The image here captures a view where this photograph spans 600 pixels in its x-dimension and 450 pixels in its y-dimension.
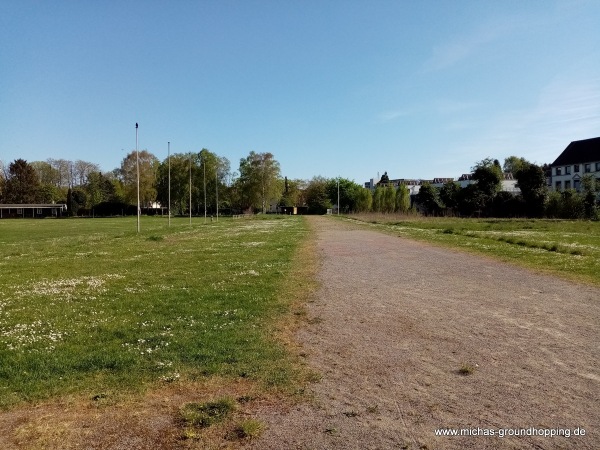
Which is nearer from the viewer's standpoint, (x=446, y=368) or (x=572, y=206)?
(x=446, y=368)

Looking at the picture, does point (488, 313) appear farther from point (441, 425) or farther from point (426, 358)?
point (441, 425)

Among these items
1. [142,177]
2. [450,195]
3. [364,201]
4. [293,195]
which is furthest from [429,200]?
[142,177]

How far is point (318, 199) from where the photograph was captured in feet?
420

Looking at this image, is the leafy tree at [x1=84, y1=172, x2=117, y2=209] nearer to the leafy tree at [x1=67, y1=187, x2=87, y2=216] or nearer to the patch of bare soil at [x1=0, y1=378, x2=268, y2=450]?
the leafy tree at [x1=67, y1=187, x2=87, y2=216]

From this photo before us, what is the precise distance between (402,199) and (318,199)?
53741 millimetres

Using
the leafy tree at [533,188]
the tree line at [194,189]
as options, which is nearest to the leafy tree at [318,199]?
the tree line at [194,189]

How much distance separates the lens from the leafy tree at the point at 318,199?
12612cm

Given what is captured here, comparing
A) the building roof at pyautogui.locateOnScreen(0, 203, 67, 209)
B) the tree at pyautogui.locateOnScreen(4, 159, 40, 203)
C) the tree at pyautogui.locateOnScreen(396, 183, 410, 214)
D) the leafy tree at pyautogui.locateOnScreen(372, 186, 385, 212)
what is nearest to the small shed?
the building roof at pyautogui.locateOnScreen(0, 203, 67, 209)

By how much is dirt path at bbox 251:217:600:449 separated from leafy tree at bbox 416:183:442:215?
71410 mm

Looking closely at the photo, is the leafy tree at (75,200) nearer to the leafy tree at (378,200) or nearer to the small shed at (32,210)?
the small shed at (32,210)

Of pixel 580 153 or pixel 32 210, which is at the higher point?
pixel 580 153

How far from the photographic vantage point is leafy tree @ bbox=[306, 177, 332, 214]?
126125 mm

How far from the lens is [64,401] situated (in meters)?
4.76

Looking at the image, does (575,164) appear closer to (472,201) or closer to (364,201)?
(472,201)
